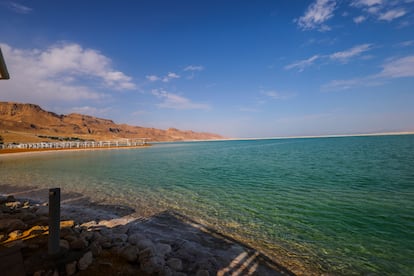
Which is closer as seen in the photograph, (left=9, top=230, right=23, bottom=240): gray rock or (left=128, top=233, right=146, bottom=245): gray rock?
(left=9, top=230, right=23, bottom=240): gray rock

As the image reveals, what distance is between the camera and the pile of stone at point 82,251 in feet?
13.3

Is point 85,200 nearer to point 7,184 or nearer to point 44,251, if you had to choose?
point 44,251

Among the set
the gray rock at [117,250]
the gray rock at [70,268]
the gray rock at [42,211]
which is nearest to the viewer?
the gray rock at [70,268]

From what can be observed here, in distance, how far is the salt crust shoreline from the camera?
421 cm

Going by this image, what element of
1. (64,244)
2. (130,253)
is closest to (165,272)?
(130,253)

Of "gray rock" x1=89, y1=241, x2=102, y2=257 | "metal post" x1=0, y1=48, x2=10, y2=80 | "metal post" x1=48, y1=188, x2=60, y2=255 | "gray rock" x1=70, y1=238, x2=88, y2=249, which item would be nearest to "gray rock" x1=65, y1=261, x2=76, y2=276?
"metal post" x1=48, y1=188, x2=60, y2=255

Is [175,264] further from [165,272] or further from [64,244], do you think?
[64,244]

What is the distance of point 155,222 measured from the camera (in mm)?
7883

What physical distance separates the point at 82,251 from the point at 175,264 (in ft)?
6.85

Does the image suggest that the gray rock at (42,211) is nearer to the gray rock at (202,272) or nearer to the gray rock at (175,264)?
the gray rock at (175,264)

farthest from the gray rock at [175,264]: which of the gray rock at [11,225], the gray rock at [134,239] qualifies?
the gray rock at [11,225]

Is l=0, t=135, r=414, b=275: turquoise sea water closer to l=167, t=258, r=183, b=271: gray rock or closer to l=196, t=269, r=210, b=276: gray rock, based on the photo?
l=196, t=269, r=210, b=276: gray rock

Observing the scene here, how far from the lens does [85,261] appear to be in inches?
166

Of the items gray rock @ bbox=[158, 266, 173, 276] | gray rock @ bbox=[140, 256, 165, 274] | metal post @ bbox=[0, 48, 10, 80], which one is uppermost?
metal post @ bbox=[0, 48, 10, 80]
